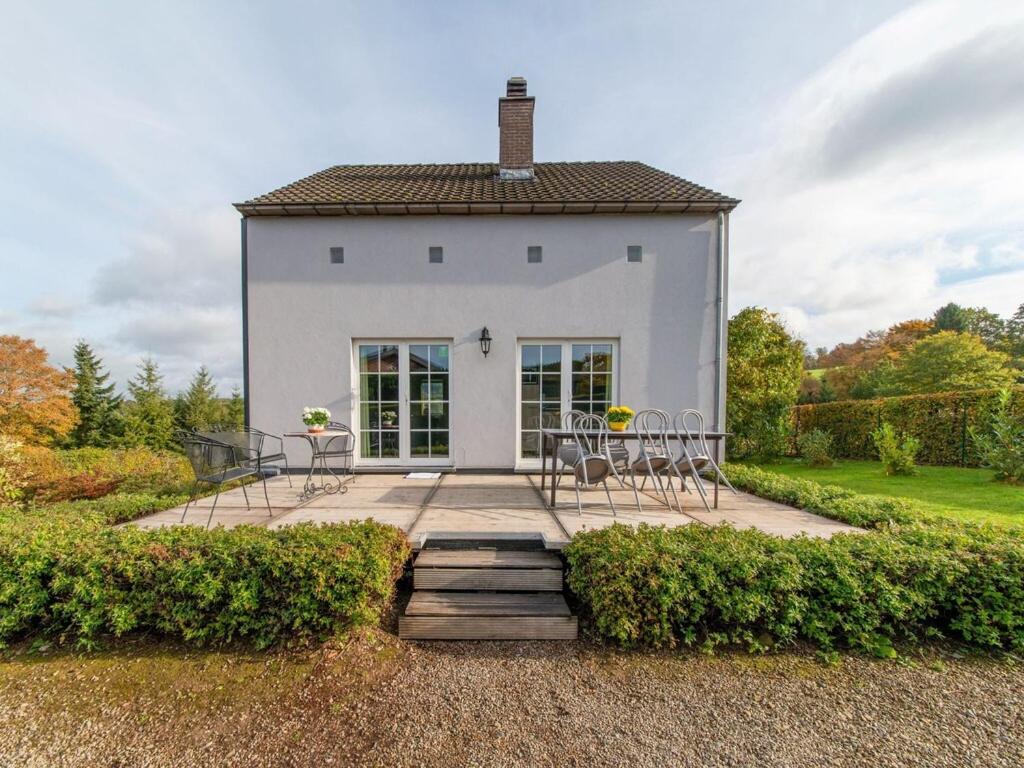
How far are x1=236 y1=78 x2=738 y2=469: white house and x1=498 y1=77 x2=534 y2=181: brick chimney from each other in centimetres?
161

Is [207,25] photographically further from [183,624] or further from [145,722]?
[145,722]

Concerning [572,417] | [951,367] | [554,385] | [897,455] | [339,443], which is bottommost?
[897,455]

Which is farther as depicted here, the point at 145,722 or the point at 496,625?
the point at 496,625

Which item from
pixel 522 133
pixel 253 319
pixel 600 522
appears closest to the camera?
pixel 600 522

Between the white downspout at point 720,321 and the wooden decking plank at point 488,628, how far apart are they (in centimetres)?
539

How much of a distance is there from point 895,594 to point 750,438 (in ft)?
31.6

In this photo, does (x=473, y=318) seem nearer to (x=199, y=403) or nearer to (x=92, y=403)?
(x=199, y=403)

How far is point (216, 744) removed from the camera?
1.82 m

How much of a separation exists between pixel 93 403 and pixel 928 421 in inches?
1343

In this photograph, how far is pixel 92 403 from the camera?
20703 mm

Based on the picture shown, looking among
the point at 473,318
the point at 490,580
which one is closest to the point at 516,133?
the point at 473,318

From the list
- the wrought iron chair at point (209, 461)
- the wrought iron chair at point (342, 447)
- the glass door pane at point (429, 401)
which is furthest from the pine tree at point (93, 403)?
the wrought iron chair at point (209, 461)

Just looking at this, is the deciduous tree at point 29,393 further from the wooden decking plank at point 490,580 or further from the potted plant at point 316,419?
the wooden decking plank at point 490,580

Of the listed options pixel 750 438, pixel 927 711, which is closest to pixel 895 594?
pixel 927 711
